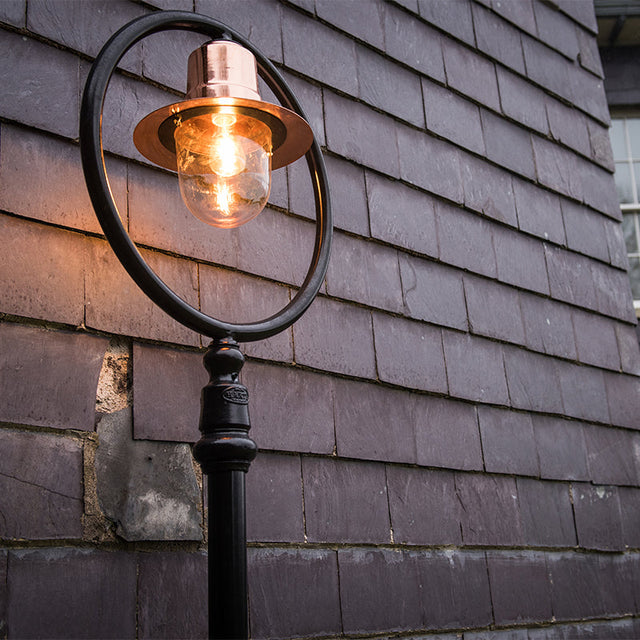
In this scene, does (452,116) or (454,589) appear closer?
(454,589)

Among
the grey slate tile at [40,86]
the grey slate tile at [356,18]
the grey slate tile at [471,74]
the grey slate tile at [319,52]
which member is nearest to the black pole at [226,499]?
the grey slate tile at [40,86]

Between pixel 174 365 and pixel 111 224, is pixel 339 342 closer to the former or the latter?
pixel 174 365

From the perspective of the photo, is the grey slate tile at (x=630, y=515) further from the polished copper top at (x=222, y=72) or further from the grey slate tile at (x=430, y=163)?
the polished copper top at (x=222, y=72)

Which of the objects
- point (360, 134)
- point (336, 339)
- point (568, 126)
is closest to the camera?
point (336, 339)

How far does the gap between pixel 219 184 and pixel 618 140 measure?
15.0 feet

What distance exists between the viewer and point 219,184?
4.96 feet

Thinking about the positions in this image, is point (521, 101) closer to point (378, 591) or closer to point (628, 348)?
point (628, 348)

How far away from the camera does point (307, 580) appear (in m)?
1.88

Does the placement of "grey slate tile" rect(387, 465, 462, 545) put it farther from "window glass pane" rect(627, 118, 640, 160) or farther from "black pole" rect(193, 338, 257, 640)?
"window glass pane" rect(627, 118, 640, 160)

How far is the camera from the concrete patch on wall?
159 cm

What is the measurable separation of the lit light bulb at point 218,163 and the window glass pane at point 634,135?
4.54 metres

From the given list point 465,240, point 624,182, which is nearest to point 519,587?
point 465,240

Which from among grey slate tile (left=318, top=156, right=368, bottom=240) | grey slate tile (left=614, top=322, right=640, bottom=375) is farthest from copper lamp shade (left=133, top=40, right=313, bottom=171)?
grey slate tile (left=614, top=322, right=640, bottom=375)

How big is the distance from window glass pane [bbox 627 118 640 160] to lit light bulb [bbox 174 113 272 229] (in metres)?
4.54
